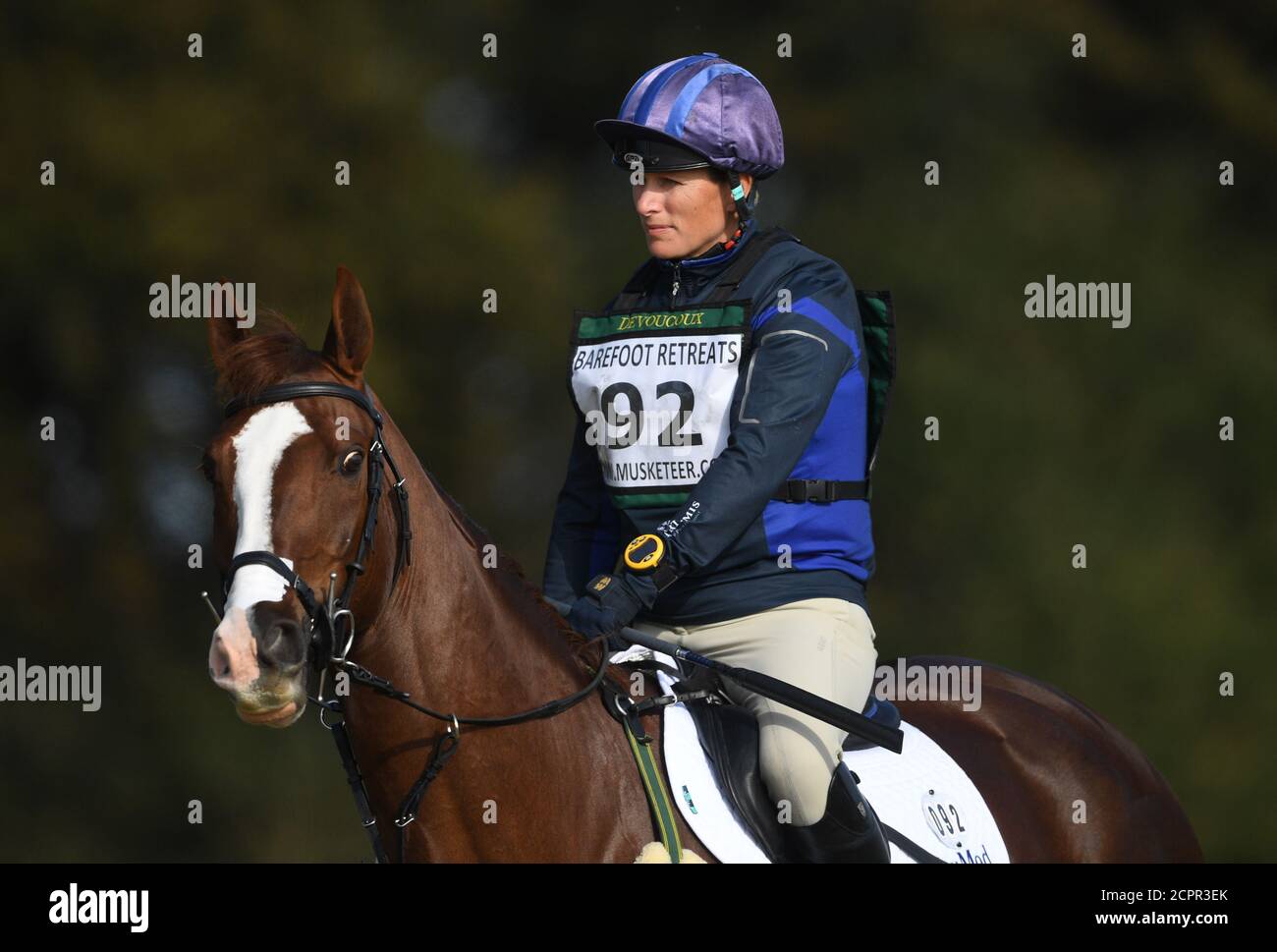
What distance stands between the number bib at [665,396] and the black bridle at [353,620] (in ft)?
2.30

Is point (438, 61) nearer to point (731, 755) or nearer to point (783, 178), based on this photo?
point (783, 178)

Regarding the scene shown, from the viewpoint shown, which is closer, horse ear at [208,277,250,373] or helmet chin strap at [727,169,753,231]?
horse ear at [208,277,250,373]

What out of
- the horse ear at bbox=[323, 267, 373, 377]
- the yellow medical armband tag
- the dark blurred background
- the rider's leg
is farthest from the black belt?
→ the dark blurred background

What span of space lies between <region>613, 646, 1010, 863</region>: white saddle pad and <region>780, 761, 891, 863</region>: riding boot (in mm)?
105

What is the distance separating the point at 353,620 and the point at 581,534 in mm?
1244

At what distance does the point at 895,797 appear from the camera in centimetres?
468

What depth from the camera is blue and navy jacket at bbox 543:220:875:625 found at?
14.0ft

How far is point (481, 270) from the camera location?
12.4 m

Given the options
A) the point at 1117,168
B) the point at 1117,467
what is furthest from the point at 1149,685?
the point at 1117,168

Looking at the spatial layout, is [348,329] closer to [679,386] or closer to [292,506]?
[292,506]

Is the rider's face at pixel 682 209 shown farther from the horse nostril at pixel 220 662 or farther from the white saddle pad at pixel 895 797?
the horse nostril at pixel 220 662

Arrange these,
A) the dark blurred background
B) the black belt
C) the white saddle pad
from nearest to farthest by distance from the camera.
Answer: the white saddle pad → the black belt → the dark blurred background

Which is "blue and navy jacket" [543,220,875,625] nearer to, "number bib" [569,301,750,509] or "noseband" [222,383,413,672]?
"number bib" [569,301,750,509]

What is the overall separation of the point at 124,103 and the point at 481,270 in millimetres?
2666
